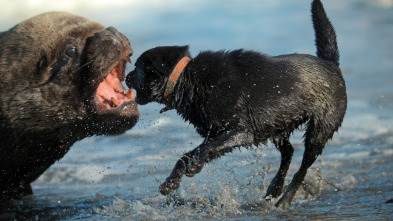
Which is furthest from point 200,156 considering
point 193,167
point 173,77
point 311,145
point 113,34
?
point 113,34

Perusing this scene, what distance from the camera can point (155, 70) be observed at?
555 cm

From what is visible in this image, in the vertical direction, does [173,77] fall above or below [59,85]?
above

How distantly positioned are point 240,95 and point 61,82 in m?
1.56

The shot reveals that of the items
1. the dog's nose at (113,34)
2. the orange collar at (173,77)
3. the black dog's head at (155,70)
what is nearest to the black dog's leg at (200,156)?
the orange collar at (173,77)

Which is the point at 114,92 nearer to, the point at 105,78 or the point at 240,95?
the point at 105,78

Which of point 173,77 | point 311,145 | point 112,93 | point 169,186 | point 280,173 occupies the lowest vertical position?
point 280,173

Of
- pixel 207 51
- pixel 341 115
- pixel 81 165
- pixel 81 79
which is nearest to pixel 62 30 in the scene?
pixel 81 79

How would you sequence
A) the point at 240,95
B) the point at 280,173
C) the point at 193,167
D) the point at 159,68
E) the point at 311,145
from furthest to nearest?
the point at 280,173 < the point at 311,145 < the point at 159,68 < the point at 240,95 < the point at 193,167

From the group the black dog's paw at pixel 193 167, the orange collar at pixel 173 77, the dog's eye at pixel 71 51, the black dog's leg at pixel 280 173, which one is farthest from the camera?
the black dog's leg at pixel 280 173

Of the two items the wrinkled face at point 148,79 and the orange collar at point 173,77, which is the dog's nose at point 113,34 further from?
the orange collar at point 173,77

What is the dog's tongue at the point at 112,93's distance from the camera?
5652mm

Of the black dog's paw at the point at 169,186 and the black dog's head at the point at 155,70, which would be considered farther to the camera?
the black dog's head at the point at 155,70

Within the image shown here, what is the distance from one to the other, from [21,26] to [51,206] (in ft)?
7.01

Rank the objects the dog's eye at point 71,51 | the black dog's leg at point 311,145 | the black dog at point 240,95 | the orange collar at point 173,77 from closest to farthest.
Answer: the black dog at point 240,95, the orange collar at point 173,77, the dog's eye at point 71,51, the black dog's leg at point 311,145
